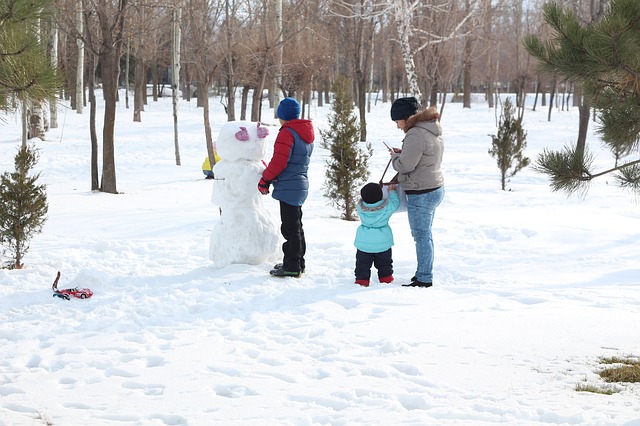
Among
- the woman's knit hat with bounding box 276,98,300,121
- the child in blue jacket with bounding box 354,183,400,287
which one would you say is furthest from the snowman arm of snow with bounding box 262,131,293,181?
the child in blue jacket with bounding box 354,183,400,287

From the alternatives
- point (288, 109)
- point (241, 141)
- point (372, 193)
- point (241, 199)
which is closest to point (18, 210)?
point (241, 199)

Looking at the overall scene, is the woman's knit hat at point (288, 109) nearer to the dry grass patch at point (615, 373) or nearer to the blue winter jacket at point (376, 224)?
the blue winter jacket at point (376, 224)

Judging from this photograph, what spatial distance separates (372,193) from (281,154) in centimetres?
87

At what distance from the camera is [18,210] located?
6664mm

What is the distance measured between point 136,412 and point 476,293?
3.46m

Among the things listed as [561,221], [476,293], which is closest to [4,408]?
[476,293]

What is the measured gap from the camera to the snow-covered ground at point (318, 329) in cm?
354

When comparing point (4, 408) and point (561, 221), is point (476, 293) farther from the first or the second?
→ point (561, 221)

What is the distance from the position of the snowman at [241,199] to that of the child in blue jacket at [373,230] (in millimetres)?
975

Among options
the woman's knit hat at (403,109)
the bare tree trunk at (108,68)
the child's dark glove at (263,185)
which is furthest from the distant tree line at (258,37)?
the child's dark glove at (263,185)

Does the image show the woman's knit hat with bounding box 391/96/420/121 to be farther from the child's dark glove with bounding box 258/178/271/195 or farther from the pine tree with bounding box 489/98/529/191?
the pine tree with bounding box 489/98/529/191

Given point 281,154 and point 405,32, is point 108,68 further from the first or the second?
point 281,154

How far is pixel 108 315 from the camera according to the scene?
5.25 m

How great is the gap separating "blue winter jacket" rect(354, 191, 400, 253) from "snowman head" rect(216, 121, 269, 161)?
114 centimetres
